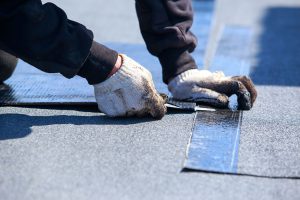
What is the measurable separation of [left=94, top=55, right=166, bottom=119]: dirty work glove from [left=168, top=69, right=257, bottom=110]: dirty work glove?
0.16 metres

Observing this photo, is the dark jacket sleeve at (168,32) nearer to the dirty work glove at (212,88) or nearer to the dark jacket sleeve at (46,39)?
the dirty work glove at (212,88)

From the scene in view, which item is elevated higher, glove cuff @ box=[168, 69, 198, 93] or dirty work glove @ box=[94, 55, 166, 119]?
dirty work glove @ box=[94, 55, 166, 119]

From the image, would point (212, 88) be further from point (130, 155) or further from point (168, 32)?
point (130, 155)

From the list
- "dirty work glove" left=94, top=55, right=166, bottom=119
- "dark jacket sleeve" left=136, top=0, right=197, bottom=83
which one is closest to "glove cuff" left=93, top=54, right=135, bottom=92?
"dirty work glove" left=94, top=55, right=166, bottom=119

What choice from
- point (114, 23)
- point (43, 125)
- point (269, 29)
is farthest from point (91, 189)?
point (269, 29)

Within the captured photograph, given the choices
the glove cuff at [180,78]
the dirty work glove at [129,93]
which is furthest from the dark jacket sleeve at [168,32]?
the dirty work glove at [129,93]

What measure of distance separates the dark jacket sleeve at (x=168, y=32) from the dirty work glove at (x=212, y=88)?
4cm

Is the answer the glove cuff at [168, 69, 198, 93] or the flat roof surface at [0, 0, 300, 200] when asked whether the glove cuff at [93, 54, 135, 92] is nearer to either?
the flat roof surface at [0, 0, 300, 200]

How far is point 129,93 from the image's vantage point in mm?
1835

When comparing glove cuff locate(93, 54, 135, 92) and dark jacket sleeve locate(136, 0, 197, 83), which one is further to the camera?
dark jacket sleeve locate(136, 0, 197, 83)

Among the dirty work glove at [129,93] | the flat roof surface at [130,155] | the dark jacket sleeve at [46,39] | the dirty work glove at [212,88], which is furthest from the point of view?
Result: the dirty work glove at [212,88]

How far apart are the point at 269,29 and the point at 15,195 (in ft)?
7.94

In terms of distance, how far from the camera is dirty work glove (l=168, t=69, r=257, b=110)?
1.96 meters

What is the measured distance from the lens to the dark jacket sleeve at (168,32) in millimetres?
1987
